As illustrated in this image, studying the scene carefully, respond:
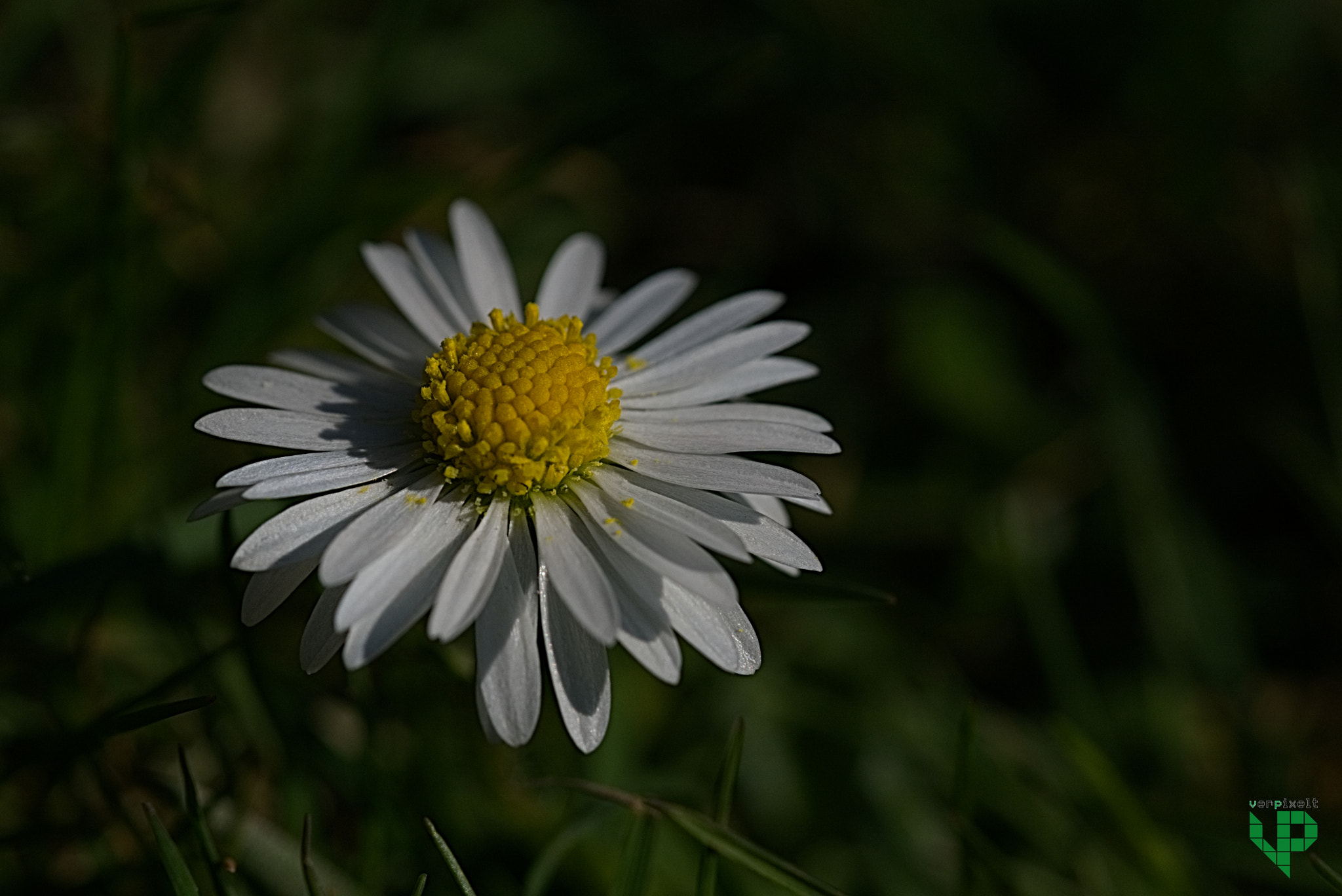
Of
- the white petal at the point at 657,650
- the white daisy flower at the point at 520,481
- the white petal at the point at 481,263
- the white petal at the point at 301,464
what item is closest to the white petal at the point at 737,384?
the white daisy flower at the point at 520,481

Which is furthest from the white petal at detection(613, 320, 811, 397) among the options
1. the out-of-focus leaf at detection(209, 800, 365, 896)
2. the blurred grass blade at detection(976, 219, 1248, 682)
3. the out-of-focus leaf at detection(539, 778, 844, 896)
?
the blurred grass blade at detection(976, 219, 1248, 682)

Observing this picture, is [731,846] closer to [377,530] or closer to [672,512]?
[672,512]

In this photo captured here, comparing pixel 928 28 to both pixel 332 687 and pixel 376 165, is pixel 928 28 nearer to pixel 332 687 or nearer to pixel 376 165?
pixel 376 165

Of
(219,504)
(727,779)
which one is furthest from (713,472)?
(219,504)

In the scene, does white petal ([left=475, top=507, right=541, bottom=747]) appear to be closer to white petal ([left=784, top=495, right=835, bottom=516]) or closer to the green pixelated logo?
white petal ([left=784, top=495, right=835, bottom=516])

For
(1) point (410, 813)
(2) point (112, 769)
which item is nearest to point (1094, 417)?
(1) point (410, 813)
